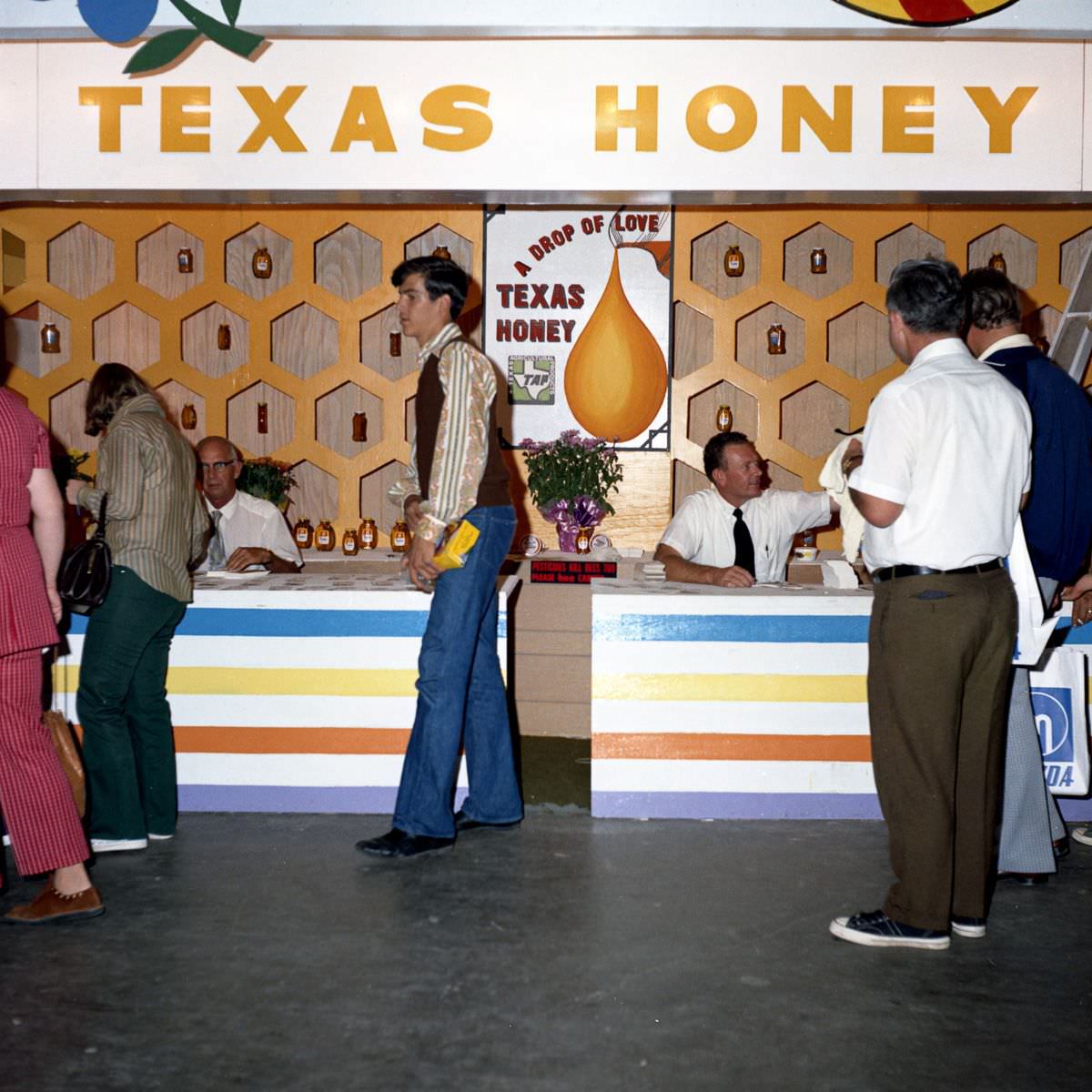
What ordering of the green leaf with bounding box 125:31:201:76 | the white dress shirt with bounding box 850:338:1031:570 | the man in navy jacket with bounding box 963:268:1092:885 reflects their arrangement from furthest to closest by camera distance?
the green leaf with bounding box 125:31:201:76
the man in navy jacket with bounding box 963:268:1092:885
the white dress shirt with bounding box 850:338:1031:570

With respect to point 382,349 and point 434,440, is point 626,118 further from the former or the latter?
point 382,349

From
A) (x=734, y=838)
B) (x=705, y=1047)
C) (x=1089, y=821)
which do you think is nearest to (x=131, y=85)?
(x=734, y=838)

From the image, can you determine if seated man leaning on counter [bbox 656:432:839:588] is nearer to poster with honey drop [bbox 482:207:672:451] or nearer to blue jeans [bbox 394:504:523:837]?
blue jeans [bbox 394:504:523:837]

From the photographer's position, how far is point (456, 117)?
12.3 feet

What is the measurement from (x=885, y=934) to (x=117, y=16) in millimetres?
3069

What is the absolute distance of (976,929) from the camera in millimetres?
Answer: 2852

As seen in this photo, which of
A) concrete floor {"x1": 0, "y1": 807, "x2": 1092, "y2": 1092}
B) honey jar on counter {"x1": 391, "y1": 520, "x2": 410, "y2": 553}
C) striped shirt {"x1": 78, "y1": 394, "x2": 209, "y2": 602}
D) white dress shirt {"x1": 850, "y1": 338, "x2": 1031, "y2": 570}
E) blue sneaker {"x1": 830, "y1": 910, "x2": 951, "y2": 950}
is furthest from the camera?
honey jar on counter {"x1": 391, "y1": 520, "x2": 410, "y2": 553}

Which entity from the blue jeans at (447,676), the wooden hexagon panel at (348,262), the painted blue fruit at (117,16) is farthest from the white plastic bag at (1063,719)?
the wooden hexagon panel at (348,262)

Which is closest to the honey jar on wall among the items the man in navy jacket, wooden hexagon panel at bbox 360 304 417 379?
wooden hexagon panel at bbox 360 304 417 379

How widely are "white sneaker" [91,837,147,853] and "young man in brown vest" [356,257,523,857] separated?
579 mm

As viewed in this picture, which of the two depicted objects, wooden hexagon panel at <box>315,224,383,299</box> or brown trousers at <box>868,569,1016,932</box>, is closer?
brown trousers at <box>868,569,1016,932</box>

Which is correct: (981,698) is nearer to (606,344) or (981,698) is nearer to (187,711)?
(187,711)

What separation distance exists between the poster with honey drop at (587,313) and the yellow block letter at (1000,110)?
2828mm

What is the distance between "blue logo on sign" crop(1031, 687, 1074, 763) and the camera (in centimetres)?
361
